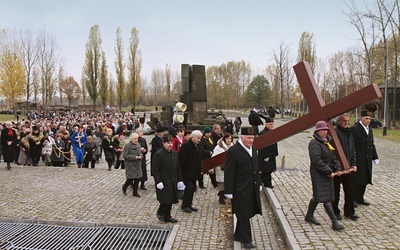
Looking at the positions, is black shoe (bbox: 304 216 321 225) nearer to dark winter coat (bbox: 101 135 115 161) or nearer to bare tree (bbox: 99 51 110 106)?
dark winter coat (bbox: 101 135 115 161)

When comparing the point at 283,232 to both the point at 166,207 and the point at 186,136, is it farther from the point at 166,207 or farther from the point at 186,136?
the point at 186,136

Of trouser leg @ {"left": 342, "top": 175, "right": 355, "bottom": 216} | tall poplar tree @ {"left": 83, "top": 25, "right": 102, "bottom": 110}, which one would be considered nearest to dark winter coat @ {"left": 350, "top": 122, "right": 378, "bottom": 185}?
trouser leg @ {"left": 342, "top": 175, "right": 355, "bottom": 216}

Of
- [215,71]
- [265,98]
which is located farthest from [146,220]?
[215,71]

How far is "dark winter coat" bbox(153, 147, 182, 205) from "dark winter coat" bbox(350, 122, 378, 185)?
3.70 m

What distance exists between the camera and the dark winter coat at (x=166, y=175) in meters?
6.62

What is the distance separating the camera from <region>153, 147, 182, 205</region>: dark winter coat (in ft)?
21.7

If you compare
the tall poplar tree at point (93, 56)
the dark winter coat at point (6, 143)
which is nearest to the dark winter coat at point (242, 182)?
the dark winter coat at point (6, 143)

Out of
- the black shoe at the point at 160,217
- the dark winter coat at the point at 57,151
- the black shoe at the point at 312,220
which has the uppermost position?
the dark winter coat at the point at 57,151

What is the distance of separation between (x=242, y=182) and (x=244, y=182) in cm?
3

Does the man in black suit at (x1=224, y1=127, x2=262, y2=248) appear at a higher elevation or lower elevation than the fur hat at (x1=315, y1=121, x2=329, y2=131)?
lower

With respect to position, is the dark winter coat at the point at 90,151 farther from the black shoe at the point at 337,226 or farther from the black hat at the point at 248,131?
the black shoe at the point at 337,226

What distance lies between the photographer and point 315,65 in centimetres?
5769

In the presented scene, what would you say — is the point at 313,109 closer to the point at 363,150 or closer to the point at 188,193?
the point at 363,150

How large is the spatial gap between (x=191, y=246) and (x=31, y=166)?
31.1ft
